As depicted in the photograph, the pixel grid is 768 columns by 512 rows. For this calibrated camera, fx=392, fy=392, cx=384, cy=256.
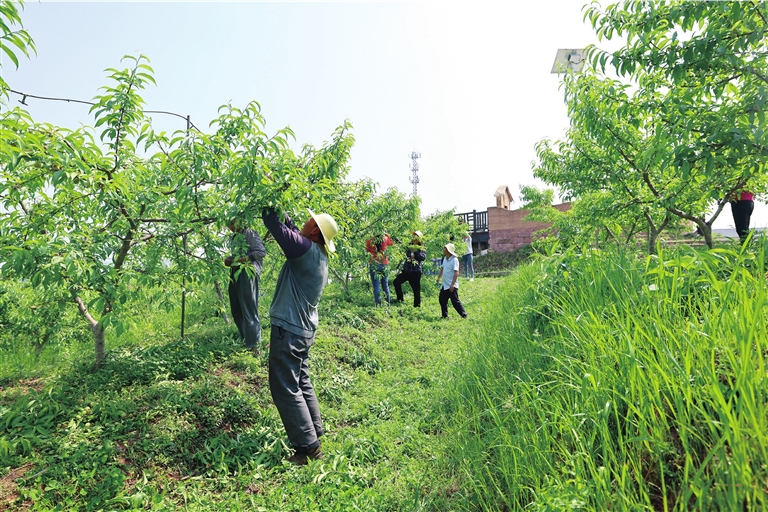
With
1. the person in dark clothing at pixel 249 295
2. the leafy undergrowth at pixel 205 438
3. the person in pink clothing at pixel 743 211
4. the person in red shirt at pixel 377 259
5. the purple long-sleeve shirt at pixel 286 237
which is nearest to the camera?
the leafy undergrowth at pixel 205 438

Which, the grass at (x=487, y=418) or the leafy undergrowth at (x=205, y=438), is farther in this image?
the leafy undergrowth at (x=205, y=438)

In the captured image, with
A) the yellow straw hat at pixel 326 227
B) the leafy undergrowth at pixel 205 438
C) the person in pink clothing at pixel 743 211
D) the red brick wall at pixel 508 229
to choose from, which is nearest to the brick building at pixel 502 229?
the red brick wall at pixel 508 229

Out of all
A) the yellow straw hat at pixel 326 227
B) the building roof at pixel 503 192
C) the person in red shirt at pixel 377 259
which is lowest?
the person in red shirt at pixel 377 259

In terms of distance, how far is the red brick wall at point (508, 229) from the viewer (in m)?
21.8

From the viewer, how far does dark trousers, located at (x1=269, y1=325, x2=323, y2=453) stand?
3117 millimetres

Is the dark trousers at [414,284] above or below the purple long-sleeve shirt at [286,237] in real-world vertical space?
below

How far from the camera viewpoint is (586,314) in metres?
2.81

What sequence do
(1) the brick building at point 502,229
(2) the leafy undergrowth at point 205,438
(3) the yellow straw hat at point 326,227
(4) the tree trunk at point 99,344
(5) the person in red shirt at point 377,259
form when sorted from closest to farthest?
(2) the leafy undergrowth at point 205,438 → (3) the yellow straw hat at point 326,227 → (4) the tree trunk at point 99,344 → (5) the person in red shirt at point 377,259 → (1) the brick building at point 502,229

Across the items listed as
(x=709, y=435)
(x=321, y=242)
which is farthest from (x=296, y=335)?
(x=709, y=435)

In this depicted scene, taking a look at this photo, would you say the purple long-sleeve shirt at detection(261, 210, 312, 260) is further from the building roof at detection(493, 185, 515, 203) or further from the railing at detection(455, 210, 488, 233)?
the building roof at detection(493, 185, 515, 203)

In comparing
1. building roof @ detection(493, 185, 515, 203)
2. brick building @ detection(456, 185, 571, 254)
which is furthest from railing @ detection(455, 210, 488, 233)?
building roof @ detection(493, 185, 515, 203)

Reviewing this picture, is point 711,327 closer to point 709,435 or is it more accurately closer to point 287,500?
point 709,435

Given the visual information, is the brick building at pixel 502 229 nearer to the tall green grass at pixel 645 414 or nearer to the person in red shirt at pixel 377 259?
the person in red shirt at pixel 377 259

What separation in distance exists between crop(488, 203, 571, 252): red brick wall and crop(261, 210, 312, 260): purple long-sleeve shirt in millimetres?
20181
